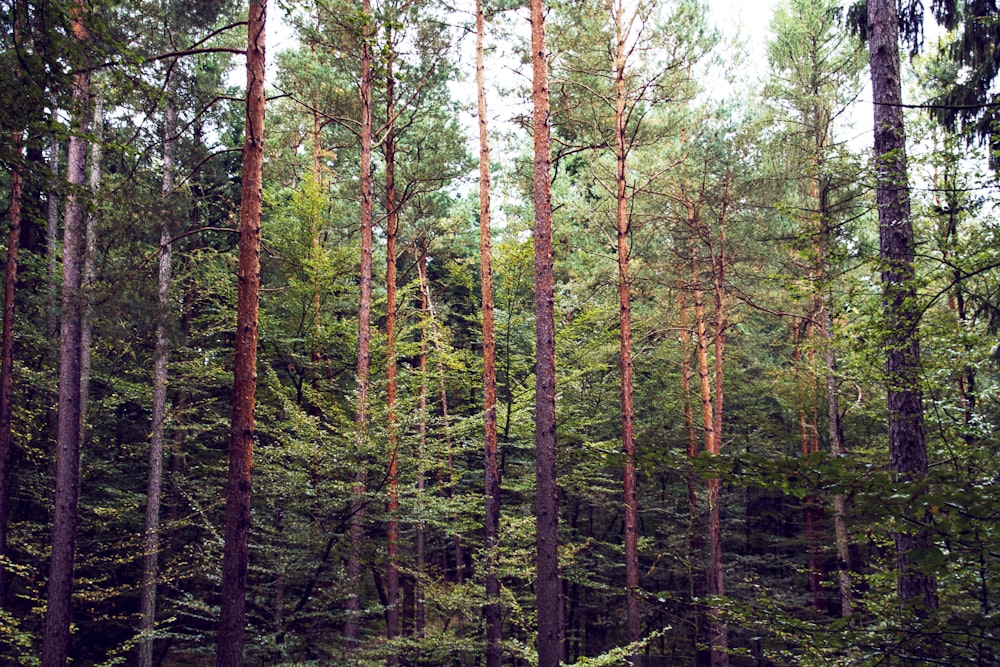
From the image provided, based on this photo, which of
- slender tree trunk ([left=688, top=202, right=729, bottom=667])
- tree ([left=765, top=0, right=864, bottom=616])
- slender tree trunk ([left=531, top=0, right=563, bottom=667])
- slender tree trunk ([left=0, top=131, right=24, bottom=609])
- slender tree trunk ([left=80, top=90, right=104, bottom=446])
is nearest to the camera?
slender tree trunk ([left=531, top=0, right=563, bottom=667])

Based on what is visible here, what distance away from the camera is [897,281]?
19.7 feet

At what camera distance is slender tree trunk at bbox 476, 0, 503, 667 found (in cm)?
1046

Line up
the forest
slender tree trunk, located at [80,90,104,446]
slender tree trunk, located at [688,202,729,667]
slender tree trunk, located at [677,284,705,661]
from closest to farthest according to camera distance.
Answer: the forest < slender tree trunk, located at [80,90,104,446] < slender tree trunk, located at [688,202,729,667] < slender tree trunk, located at [677,284,705,661]

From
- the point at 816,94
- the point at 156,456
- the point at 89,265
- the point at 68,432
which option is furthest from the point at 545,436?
the point at 816,94

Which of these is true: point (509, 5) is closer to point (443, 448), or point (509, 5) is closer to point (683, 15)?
point (683, 15)

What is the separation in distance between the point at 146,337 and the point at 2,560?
11.8 ft

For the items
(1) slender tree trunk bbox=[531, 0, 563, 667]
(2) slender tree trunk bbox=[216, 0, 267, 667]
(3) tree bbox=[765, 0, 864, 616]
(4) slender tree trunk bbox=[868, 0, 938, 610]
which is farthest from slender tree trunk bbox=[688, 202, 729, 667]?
(2) slender tree trunk bbox=[216, 0, 267, 667]

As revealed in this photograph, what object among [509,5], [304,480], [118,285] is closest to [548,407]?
[304,480]

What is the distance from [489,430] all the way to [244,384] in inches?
228

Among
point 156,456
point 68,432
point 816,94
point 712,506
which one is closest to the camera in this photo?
point 68,432

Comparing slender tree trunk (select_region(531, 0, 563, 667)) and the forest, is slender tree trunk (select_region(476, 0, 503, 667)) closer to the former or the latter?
the forest

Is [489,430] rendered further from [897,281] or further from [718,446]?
[897,281]

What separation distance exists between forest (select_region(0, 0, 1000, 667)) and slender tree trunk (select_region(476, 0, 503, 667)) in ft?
0.25

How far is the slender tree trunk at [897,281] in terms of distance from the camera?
17.8 ft
